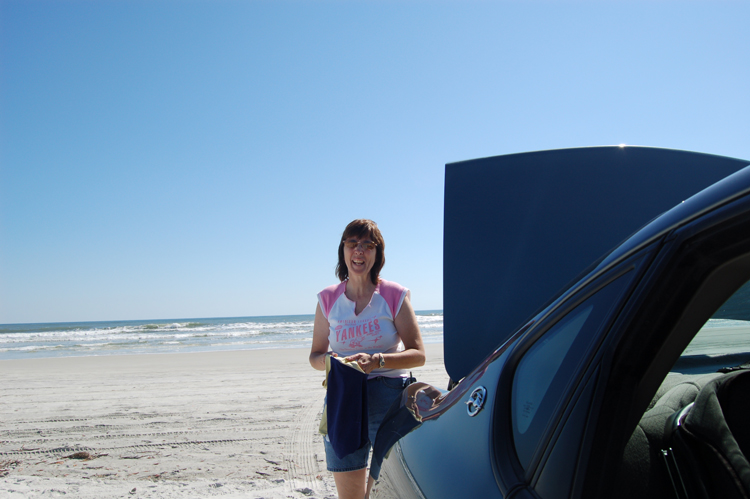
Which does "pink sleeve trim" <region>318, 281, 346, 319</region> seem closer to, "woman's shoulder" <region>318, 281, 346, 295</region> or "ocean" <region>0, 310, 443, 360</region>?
"woman's shoulder" <region>318, 281, 346, 295</region>

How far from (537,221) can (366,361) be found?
105 centimetres

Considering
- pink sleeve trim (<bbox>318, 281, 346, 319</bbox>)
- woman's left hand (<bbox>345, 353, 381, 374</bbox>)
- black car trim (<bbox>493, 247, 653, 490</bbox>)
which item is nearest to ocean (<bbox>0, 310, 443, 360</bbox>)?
pink sleeve trim (<bbox>318, 281, 346, 319</bbox>)

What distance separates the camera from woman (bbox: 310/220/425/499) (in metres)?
2.31

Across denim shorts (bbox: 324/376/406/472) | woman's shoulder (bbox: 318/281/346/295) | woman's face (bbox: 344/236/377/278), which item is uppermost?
woman's face (bbox: 344/236/377/278)

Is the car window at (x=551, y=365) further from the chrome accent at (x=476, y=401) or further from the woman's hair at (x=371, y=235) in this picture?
the woman's hair at (x=371, y=235)

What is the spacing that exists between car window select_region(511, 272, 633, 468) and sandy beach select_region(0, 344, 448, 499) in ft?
8.84

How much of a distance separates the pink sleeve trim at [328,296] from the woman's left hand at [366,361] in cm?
50

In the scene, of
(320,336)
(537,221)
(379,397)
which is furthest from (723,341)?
(320,336)

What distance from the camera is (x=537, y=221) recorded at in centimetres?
211

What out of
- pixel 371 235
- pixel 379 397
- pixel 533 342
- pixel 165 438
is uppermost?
pixel 371 235

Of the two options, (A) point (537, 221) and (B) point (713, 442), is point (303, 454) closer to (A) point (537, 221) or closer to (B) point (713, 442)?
(A) point (537, 221)

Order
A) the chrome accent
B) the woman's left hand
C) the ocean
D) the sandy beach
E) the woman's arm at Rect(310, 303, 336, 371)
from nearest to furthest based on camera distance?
1. the chrome accent
2. the woman's left hand
3. the woman's arm at Rect(310, 303, 336, 371)
4. the sandy beach
5. the ocean

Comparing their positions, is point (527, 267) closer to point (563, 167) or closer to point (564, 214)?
point (564, 214)

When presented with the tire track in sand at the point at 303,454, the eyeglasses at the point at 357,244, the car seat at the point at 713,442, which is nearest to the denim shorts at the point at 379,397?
the eyeglasses at the point at 357,244
